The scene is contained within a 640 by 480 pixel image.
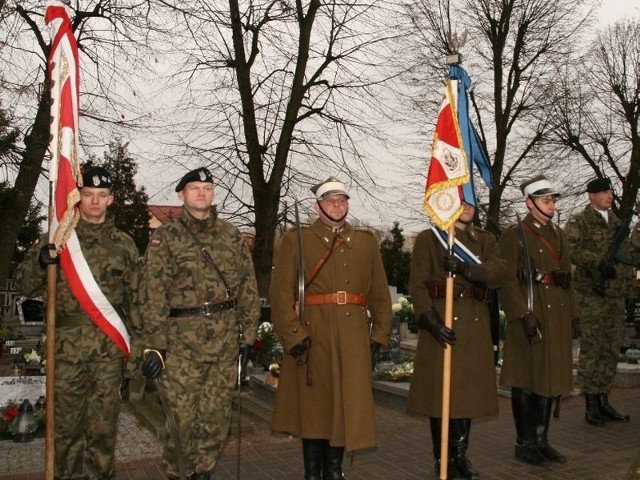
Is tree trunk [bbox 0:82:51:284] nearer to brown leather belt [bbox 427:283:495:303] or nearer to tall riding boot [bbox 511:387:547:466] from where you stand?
brown leather belt [bbox 427:283:495:303]

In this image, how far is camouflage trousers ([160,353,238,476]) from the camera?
4629 millimetres

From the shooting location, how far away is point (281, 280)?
196 inches

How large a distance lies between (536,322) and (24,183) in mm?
10578

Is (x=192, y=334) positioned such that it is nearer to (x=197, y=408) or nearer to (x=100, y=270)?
(x=197, y=408)

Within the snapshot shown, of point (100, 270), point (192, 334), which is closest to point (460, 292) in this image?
point (192, 334)

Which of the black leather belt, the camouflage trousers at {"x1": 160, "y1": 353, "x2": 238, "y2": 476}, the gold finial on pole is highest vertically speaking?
the gold finial on pole

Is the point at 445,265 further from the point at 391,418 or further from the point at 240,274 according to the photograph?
the point at 391,418

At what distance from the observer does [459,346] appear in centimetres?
559

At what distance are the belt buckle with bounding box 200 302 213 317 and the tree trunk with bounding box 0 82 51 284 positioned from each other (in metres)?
8.02

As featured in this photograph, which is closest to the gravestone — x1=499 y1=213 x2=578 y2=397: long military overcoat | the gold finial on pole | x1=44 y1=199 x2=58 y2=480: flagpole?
x1=499 y1=213 x2=578 y2=397: long military overcoat

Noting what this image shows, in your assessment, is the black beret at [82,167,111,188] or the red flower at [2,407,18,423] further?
the red flower at [2,407,18,423]

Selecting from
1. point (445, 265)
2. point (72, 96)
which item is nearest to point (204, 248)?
point (72, 96)

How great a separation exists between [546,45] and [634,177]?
287 inches

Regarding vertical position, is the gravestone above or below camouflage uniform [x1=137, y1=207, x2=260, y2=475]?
below
